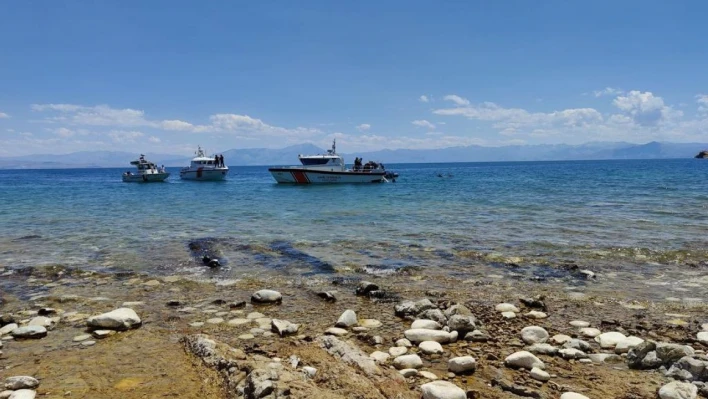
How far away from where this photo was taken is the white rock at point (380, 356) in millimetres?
5465

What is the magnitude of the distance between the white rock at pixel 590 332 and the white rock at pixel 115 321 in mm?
6588

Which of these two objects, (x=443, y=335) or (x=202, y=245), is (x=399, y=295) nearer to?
(x=443, y=335)

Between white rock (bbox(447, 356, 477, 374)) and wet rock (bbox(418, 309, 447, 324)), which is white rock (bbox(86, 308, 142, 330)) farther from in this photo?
white rock (bbox(447, 356, 477, 374))

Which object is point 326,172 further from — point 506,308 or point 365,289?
point 506,308

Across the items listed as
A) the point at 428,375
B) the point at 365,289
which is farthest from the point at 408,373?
the point at 365,289

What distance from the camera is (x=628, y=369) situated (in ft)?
17.6

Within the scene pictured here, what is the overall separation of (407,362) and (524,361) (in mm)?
1367

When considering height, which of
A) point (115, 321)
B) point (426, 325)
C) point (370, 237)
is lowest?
point (370, 237)

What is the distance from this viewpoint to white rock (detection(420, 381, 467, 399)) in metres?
4.32

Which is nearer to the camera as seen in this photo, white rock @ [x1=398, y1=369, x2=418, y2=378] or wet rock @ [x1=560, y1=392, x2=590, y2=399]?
wet rock @ [x1=560, y1=392, x2=590, y2=399]

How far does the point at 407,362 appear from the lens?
5.34m

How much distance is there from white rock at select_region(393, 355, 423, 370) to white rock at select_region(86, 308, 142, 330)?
13.3ft

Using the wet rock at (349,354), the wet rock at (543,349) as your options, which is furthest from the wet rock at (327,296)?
the wet rock at (543,349)

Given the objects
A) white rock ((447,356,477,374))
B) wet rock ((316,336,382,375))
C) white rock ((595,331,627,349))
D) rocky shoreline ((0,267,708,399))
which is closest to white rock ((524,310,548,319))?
rocky shoreline ((0,267,708,399))
